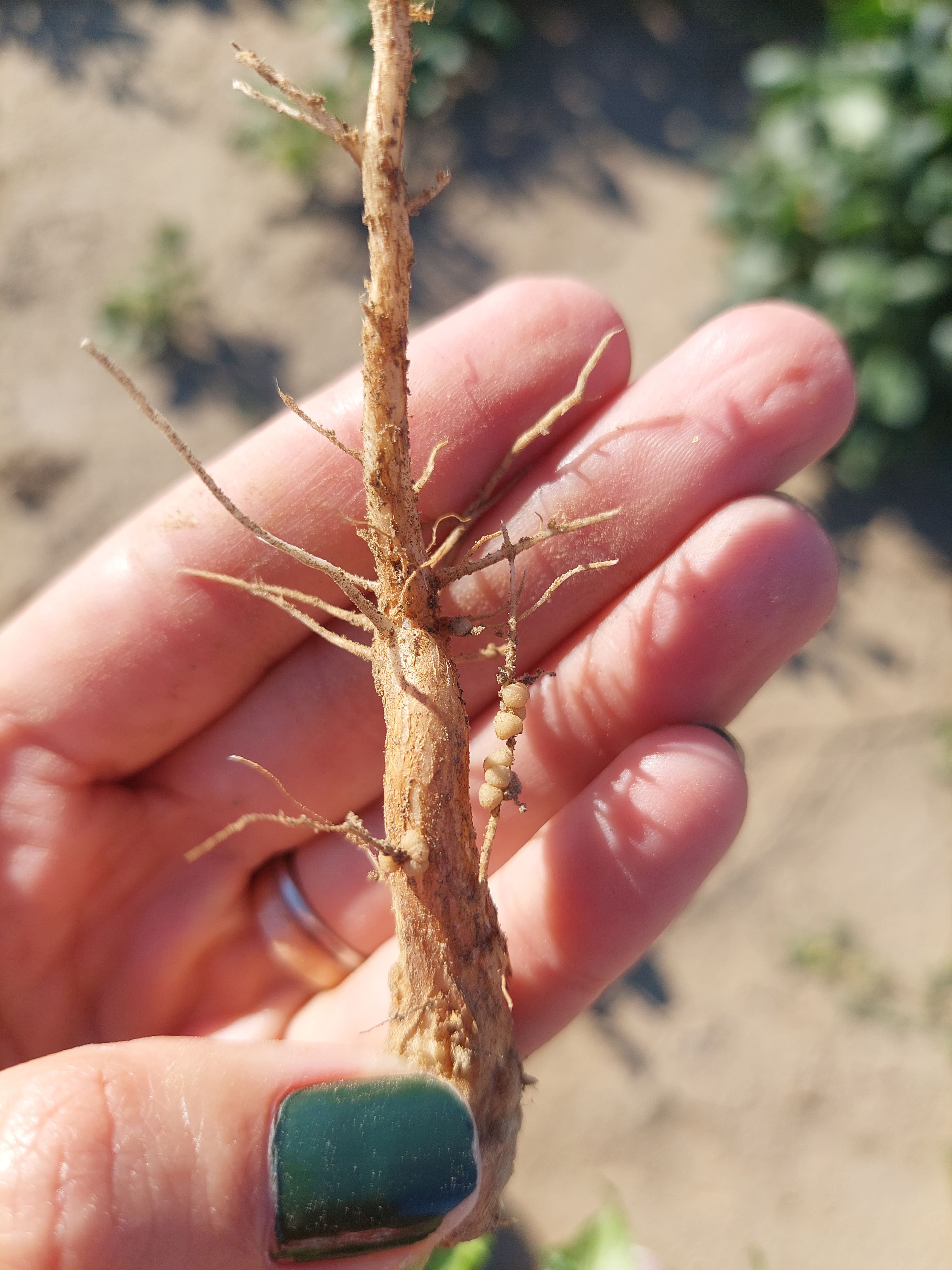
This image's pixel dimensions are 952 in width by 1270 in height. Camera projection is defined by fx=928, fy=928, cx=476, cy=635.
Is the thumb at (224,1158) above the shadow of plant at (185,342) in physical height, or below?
below

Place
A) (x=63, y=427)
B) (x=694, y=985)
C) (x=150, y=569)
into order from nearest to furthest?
(x=150, y=569) → (x=694, y=985) → (x=63, y=427)

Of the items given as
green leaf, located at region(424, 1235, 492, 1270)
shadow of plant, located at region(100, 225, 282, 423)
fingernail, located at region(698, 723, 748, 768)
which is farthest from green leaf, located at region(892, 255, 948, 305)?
green leaf, located at region(424, 1235, 492, 1270)

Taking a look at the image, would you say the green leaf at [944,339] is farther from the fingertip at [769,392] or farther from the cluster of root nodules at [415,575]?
the cluster of root nodules at [415,575]

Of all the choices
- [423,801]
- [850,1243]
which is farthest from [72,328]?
[850,1243]

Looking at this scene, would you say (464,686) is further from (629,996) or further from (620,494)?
(629,996)

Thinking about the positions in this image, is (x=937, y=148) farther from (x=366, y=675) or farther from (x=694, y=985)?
(x=694, y=985)

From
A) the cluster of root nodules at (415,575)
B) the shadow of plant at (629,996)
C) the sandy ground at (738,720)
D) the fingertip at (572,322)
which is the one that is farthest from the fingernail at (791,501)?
the shadow of plant at (629,996)
